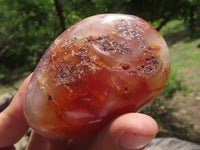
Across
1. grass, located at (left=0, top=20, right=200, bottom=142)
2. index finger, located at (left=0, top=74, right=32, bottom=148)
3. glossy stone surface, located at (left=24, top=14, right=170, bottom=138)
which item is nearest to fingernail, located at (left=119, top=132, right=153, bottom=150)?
glossy stone surface, located at (left=24, top=14, right=170, bottom=138)

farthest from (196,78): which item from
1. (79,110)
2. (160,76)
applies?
(79,110)

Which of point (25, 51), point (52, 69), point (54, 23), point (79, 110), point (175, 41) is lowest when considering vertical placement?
point (175, 41)

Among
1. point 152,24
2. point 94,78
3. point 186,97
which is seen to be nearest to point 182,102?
point 186,97

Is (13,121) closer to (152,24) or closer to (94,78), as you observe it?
(94,78)

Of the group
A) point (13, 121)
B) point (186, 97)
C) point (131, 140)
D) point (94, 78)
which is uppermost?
point (94, 78)

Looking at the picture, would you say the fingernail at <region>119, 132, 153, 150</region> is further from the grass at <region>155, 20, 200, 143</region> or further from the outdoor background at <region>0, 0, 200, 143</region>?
the grass at <region>155, 20, 200, 143</region>

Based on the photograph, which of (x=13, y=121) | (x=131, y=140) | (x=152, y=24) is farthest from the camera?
(x=152, y=24)

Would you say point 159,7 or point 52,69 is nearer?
point 52,69

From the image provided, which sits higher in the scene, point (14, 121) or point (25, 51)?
point (14, 121)

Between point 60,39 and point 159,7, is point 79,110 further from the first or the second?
point 159,7
